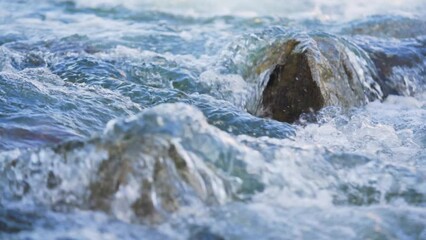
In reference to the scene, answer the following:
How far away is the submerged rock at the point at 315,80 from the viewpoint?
227 inches

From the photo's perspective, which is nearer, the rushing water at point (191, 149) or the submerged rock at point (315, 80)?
the rushing water at point (191, 149)

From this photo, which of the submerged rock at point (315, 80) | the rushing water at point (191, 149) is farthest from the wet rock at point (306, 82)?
the rushing water at point (191, 149)

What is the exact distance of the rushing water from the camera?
3330 mm

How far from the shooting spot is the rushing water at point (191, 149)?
10.9ft

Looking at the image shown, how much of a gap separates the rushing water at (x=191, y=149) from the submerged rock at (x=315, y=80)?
0.42ft

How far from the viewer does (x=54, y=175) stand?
352cm

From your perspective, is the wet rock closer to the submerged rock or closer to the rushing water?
the submerged rock

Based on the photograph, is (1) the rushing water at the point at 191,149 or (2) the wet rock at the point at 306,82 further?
(2) the wet rock at the point at 306,82

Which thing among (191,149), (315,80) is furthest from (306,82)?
(191,149)

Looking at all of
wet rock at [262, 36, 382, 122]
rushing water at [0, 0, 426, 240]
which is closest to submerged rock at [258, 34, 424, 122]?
wet rock at [262, 36, 382, 122]

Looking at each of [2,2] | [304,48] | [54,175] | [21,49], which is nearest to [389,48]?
[304,48]

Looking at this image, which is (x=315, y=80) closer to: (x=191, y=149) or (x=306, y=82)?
(x=306, y=82)

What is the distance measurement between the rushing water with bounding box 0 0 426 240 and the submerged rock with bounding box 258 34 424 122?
0.13 m

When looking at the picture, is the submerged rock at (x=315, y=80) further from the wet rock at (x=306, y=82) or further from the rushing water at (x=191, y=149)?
the rushing water at (x=191, y=149)
